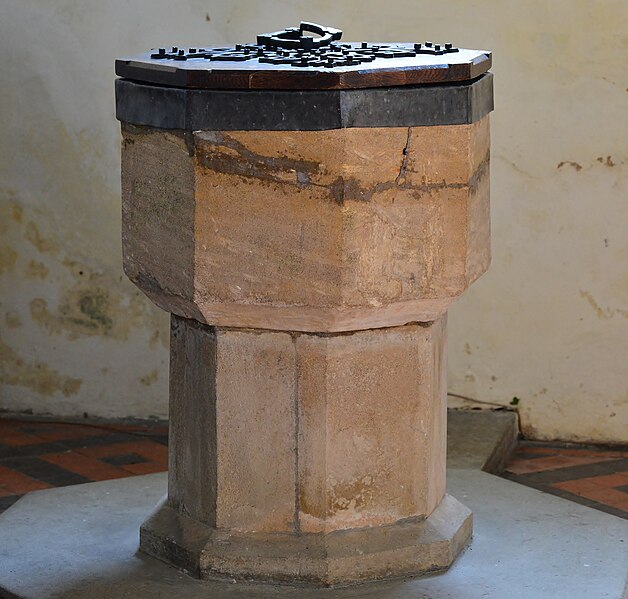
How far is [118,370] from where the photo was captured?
5.13 m

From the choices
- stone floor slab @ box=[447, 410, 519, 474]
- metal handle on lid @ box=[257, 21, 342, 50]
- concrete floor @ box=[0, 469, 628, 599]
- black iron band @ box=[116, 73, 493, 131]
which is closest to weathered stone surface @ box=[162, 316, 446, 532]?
concrete floor @ box=[0, 469, 628, 599]

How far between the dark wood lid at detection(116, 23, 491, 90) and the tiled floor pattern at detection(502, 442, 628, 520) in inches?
64.3

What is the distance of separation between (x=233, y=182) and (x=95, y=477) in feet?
5.84

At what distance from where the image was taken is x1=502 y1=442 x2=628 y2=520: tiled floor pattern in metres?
4.36

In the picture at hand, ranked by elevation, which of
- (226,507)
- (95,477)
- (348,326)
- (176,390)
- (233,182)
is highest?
(233,182)

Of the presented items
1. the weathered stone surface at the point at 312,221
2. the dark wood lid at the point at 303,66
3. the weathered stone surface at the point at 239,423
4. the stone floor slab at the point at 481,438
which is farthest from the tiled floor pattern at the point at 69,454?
the dark wood lid at the point at 303,66

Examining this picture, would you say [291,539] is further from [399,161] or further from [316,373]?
[399,161]

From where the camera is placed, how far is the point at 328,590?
329cm

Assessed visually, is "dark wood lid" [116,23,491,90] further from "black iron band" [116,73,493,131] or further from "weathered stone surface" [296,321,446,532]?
"weathered stone surface" [296,321,446,532]

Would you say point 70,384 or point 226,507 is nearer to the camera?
point 226,507

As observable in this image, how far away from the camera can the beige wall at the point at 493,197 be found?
464 cm

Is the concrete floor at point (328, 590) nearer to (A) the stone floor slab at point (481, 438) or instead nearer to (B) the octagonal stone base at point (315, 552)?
(B) the octagonal stone base at point (315, 552)

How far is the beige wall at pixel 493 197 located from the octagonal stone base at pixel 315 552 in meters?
1.51

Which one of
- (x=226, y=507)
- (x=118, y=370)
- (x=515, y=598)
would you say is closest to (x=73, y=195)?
(x=118, y=370)
